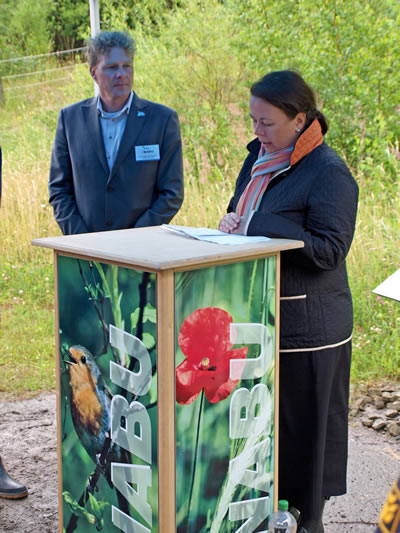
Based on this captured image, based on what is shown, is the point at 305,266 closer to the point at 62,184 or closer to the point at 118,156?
the point at 118,156

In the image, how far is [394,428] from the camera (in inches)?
153

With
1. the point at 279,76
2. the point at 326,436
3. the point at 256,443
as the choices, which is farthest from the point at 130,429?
the point at 279,76

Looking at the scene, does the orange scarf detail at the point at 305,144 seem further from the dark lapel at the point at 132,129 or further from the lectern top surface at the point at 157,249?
the dark lapel at the point at 132,129

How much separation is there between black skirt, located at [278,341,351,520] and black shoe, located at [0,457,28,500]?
51.4 inches

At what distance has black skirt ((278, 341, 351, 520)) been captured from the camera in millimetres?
2514

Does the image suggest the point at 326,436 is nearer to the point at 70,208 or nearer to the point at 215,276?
the point at 215,276

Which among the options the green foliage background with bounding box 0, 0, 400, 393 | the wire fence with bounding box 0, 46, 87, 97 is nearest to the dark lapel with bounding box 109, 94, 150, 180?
the green foliage background with bounding box 0, 0, 400, 393

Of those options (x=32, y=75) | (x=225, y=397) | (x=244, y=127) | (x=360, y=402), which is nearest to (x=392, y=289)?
(x=225, y=397)

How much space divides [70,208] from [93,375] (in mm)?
1550

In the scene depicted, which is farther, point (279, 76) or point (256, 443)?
point (279, 76)

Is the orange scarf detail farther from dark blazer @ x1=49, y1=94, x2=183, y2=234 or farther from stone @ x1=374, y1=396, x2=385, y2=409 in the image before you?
stone @ x1=374, y1=396, x2=385, y2=409

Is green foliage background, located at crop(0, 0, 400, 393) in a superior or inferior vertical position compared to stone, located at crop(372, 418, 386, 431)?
superior

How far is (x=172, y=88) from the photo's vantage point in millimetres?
10062

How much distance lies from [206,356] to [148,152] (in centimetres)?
174
